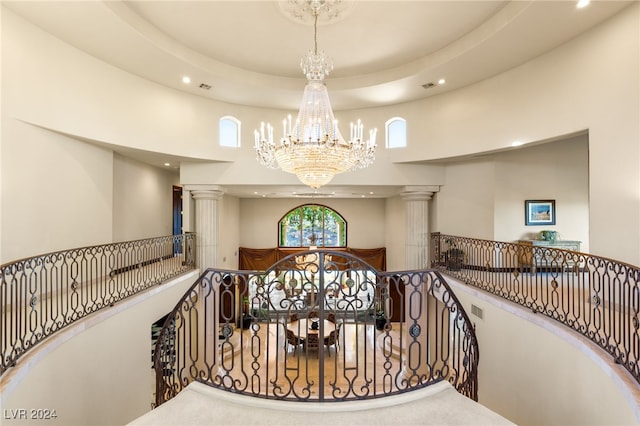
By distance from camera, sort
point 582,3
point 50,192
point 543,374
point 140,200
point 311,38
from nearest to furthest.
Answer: point 543,374 → point 582,3 → point 50,192 → point 311,38 → point 140,200

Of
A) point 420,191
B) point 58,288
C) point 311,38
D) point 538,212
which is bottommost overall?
point 58,288

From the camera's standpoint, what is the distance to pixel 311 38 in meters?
6.26

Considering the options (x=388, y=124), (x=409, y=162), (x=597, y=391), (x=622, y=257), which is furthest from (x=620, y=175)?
(x=388, y=124)

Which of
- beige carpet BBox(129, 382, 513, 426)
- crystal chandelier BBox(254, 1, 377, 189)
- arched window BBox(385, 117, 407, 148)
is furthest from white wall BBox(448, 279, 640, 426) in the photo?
arched window BBox(385, 117, 407, 148)

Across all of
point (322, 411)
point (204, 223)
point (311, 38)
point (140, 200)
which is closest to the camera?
point (322, 411)

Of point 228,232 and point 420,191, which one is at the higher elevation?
point 420,191

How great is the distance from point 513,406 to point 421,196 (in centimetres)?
559

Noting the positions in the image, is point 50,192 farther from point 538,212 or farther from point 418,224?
point 538,212

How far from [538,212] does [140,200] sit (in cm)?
1153

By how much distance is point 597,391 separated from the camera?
3445 millimetres

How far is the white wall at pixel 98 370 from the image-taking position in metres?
3.63

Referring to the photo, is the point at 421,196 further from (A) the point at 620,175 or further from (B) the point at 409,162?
(A) the point at 620,175

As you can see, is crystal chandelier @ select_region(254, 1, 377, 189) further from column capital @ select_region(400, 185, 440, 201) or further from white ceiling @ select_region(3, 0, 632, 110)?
column capital @ select_region(400, 185, 440, 201)

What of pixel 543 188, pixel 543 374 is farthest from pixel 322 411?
pixel 543 188
